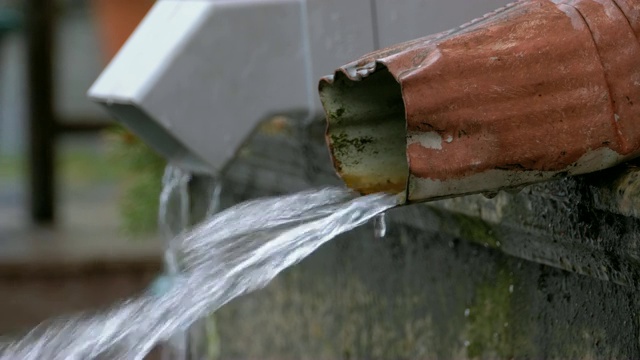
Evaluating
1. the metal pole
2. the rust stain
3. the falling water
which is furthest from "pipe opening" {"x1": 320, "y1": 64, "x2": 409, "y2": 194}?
the metal pole

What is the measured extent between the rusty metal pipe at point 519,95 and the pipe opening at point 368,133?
4.1 inches

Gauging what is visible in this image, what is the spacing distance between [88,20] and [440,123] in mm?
7846

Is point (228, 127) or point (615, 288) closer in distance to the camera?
point (615, 288)

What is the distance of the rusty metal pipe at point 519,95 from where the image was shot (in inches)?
56.2

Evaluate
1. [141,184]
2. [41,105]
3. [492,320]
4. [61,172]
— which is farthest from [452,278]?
[61,172]

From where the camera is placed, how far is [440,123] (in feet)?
4.68

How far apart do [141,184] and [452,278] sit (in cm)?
278

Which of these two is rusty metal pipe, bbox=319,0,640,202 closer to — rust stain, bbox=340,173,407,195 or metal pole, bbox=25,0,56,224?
rust stain, bbox=340,173,407,195

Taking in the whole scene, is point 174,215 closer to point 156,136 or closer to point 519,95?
point 156,136

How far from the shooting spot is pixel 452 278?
2418 mm

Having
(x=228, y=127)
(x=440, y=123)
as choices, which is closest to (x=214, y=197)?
(x=228, y=127)

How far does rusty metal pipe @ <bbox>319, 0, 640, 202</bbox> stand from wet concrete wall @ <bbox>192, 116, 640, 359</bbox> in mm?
107

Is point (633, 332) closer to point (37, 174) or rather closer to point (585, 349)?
point (585, 349)

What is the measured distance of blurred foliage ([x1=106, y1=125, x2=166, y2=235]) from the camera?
4.86 meters
